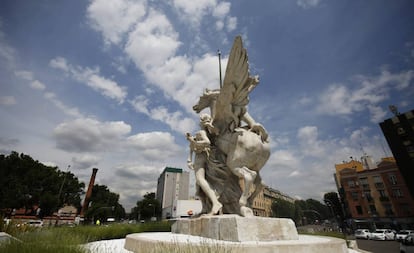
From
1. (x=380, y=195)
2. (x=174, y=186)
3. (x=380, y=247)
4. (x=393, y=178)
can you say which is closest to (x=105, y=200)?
(x=174, y=186)

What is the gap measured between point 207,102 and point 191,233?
4.49 m

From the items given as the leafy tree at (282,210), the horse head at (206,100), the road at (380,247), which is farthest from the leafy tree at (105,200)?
the horse head at (206,100)

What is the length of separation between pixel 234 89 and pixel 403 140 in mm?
39954

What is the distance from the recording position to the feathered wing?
6.15 meters

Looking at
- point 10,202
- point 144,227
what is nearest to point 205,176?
point 144,227

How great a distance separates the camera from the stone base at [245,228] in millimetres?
4547

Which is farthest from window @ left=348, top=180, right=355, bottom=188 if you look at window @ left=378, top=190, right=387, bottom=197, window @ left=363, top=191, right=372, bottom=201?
window @ left=378, top=190, right=387, bottom=197

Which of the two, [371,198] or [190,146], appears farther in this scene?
[371,198]

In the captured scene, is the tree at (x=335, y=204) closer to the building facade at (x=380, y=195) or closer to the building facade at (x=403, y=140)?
the building facade at (x=380, y=195)

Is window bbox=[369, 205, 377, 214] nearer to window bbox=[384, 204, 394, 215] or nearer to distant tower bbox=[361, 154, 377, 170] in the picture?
window bbox=[384, 204, 394, 215]

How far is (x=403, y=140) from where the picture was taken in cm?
3328

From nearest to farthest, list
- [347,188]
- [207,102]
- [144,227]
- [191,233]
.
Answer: [191,233]
[207,102]
[144,227]
[347,188]

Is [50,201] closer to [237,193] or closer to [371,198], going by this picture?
[237,193]

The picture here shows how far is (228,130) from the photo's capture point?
Result: 7.11m
